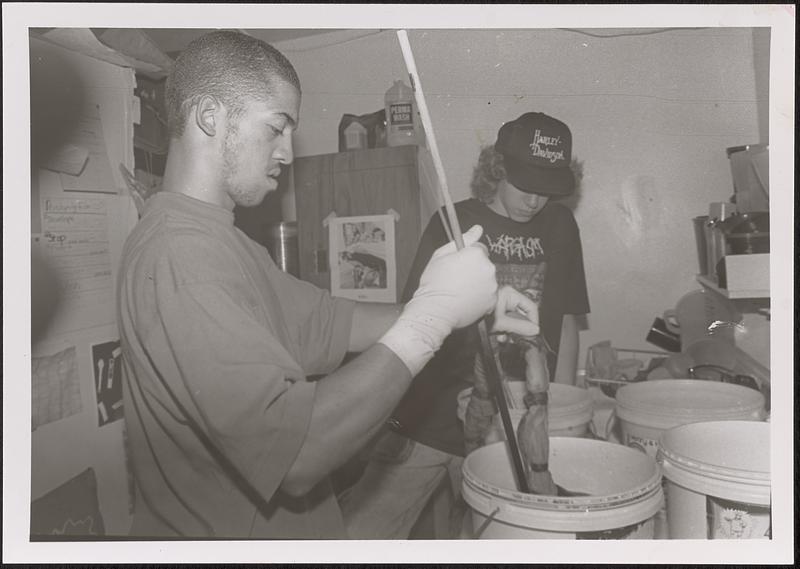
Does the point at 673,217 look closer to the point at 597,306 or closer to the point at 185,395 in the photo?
the point at 597,306

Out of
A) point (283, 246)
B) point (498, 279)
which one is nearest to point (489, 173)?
point (498, 279)

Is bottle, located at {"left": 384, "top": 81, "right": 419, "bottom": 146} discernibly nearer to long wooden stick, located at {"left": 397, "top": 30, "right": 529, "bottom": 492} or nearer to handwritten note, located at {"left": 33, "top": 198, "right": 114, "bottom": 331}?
long wooden stick, located at {"left": 397, "top": 30, "right": 529, "bottom": 492}

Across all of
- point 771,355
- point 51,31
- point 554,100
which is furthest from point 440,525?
point 51,31

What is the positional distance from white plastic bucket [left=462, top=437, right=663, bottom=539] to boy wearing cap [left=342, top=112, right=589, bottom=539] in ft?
0.52

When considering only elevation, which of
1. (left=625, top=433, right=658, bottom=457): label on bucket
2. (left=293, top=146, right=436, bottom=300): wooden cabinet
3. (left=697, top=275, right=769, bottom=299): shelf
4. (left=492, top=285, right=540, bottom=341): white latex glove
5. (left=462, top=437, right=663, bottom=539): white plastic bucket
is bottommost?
(left=462, top=437, right=663, bottom=539): white plastic bucket

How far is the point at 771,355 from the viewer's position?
3.52ft

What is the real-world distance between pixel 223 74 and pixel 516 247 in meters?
0.63

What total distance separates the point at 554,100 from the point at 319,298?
0.53m

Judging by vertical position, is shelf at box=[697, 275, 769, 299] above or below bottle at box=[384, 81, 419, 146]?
below

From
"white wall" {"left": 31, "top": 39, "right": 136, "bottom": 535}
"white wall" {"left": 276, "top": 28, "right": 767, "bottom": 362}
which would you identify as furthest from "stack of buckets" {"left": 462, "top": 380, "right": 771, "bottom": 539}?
"white wall" {"left": 31, "top": 39, "right": 136, "bottom": 535}

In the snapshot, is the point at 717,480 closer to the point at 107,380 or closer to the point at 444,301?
the point at 444,301

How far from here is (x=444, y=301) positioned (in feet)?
3.36

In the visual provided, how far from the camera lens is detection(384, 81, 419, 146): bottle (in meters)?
1.22

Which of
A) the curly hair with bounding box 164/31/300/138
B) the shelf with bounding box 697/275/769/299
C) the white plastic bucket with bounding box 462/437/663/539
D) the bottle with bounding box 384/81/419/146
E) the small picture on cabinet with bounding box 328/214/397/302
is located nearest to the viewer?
the white plastic bucket with bounding box 462/437/663/539
